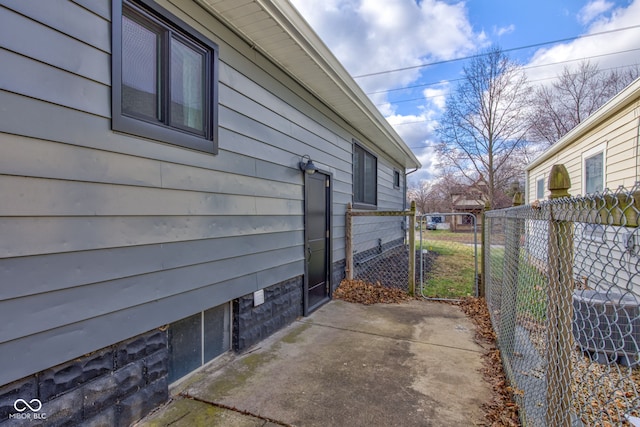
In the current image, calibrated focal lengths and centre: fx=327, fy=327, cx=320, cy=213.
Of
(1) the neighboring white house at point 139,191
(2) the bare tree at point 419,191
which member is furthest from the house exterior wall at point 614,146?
(2) the bare tree at point 419,191

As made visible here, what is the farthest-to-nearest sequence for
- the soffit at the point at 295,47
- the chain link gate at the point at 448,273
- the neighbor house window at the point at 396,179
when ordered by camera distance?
the neighbor house window at the point at 396,179
the chain link gate at the point at 448,273
the soffit at the point at 295,47

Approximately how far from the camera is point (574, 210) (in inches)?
49.6

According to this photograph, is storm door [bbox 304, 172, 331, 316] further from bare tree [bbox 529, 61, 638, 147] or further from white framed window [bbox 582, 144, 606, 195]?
bare tree [bbox 529, 61, 638, 147]

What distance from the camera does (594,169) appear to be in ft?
20.8

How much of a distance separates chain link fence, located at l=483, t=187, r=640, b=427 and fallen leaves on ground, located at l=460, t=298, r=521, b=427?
0.09 m

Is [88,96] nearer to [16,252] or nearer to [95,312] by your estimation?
[16,252]

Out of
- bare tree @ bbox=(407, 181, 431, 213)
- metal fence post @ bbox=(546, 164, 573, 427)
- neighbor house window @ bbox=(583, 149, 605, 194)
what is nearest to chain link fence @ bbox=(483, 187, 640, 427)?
metal fence post @ bbox=(546, 164, 573, 427)

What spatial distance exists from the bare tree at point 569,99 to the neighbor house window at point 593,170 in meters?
11.3

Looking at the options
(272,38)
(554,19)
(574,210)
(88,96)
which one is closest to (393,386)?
(574,210)

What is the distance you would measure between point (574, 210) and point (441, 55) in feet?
43.2

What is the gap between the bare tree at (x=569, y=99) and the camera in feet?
50.3

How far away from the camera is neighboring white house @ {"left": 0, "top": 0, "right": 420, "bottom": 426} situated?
1734 mm

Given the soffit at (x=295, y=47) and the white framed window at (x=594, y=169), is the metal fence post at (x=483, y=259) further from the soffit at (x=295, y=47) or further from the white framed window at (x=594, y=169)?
the soffit at (x=295, y=47)

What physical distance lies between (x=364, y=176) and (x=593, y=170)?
4487mm
